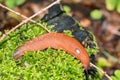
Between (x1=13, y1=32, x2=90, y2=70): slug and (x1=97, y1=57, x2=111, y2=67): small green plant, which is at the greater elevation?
(x1=97, y1=57, x2=111, y2=67): small green plant

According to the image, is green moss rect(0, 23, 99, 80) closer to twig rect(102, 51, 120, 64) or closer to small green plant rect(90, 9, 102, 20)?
twig rect(102, 51, 120, 64)

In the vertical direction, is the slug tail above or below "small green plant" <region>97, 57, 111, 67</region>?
below

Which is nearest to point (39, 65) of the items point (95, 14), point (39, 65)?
point (39, 65)

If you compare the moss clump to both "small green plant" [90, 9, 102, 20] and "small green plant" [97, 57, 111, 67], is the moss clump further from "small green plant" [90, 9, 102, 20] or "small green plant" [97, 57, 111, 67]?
"small green plant" [90, 9, 102, 20]

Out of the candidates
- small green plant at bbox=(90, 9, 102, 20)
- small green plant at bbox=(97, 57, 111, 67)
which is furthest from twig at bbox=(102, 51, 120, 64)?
small green plant at bbox=(90, 9, 102, 20)

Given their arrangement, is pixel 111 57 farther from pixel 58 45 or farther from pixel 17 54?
pixel 17 54

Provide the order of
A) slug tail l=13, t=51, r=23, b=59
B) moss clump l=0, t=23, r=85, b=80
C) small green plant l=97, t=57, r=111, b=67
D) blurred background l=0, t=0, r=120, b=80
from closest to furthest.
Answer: moss clump l=0, t=23, r=85, b=80 → slug tail l=13, t=51, r=23, b=59 → small green plant l=97, t=57, r=111, b=67 → blurred background l=0, t=0, r=120, b=80

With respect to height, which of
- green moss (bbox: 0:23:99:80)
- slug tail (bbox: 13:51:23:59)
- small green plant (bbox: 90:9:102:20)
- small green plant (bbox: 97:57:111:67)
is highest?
small green plant (bbox: 90:9:102:20)

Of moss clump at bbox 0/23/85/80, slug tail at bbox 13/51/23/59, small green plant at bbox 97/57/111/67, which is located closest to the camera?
moss clump at bbox 0/23/85/80

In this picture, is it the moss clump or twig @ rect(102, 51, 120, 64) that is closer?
the moss clump

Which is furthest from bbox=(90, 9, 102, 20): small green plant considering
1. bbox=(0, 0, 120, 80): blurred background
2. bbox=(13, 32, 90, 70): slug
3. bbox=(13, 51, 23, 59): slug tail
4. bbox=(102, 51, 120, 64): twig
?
bbox=(13, 51, 23, 59): slug tail
